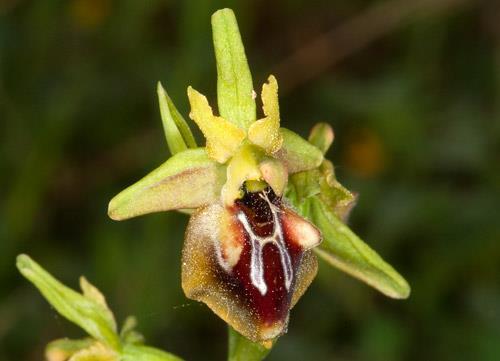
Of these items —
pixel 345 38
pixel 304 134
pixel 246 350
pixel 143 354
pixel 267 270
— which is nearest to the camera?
pixel 267 270

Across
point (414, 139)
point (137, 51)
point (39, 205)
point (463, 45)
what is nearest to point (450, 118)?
point (414, 139)

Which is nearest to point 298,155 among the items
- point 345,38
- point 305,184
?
point 305,184

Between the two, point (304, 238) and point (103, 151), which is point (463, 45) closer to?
point (103, 151)

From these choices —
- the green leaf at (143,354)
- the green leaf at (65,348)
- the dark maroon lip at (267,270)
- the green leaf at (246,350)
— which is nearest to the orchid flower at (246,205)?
the dark maroon lip at (267,270)

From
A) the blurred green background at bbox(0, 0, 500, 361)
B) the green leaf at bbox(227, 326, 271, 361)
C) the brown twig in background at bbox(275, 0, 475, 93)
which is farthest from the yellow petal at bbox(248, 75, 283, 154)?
the brown twig in background at bbox(275, 0, 475, 93)

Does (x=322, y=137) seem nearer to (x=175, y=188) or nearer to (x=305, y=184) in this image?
(x=305, y=184)

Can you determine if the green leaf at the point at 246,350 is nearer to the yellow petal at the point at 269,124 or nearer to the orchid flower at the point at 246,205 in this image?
the orchid flower at the point at 246,205

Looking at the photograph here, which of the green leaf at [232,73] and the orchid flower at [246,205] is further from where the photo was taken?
the green leaf at [232,73]
